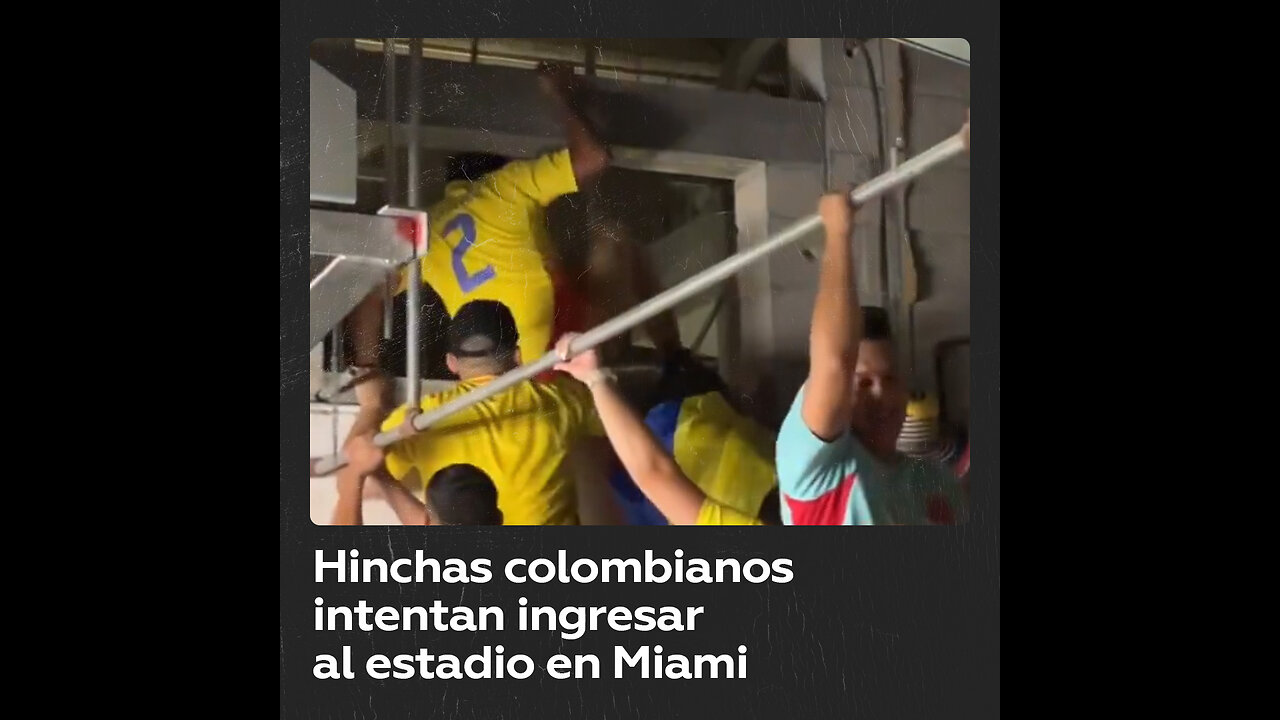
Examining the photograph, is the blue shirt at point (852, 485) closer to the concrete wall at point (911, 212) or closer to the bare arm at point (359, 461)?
the concrete wall at point (911, 212)

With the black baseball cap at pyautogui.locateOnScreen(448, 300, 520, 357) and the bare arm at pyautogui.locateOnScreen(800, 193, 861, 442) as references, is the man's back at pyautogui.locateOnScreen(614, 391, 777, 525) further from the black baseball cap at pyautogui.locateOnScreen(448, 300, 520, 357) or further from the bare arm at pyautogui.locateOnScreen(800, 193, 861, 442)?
the black baseball cap at pyautogui.locateOnScreen(448, 300, 520, 357)

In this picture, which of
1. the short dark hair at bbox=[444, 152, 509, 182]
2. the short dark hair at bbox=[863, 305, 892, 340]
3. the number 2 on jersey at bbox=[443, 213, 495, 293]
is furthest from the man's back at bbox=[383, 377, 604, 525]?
the short dark hair at bbox=[863, 305, 892, 340]

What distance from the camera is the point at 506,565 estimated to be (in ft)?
5.10

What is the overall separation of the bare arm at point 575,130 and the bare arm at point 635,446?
23 centimetres

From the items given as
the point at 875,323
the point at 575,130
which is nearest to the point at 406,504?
the point at 575,130

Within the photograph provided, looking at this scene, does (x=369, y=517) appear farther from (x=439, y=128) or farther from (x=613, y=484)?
(x=439, y=128)

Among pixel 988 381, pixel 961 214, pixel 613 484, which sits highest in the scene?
pixel 961 214

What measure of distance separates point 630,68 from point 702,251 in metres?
0.27

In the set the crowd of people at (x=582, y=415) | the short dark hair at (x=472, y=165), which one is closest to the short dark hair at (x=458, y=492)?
the crowd of people at (x=582, y=415)

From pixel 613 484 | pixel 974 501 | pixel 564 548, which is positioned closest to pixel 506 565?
pixel 564 548

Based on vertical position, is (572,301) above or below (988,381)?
above

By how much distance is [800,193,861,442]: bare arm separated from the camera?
5.00ft

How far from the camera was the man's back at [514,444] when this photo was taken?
1544 millimetres

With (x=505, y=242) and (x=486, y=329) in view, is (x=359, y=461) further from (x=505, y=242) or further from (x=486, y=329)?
(x=505, y=242)
